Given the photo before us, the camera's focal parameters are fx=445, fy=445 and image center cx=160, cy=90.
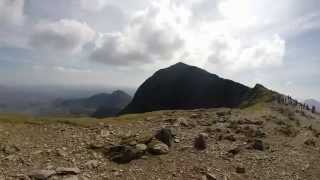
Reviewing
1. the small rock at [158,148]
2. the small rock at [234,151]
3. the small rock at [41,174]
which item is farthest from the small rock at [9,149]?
the small rock at [234,151]

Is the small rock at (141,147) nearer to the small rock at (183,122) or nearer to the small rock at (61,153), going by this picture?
the small rock at (61,153)

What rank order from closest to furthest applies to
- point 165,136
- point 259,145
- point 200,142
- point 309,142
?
point 165,136, point 200,142, point 259,145, point 309,142

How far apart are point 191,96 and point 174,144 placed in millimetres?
154679

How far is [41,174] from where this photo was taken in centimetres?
2619

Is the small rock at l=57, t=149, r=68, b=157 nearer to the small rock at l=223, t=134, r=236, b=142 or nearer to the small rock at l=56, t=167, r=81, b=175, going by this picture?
the small rock at l=56, t=167, r=81, b=175

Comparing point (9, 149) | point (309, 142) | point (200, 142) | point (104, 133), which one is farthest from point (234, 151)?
point (9, 149)

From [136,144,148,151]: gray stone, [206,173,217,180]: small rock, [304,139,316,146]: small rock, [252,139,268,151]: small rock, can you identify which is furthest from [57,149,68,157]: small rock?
[304,139,316,146]: small rock

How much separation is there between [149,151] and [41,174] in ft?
28.2

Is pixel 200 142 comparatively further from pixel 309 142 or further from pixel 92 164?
pixel 309 142

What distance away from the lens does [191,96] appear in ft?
620

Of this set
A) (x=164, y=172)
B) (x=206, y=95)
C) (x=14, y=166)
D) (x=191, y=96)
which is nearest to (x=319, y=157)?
(x=164, y=172)

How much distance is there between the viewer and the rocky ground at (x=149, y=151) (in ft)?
93.0

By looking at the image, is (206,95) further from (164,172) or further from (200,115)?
(164,172)

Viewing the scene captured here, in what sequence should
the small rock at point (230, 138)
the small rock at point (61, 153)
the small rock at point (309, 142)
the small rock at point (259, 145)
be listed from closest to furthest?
the small rock at point (61, 153), the small rock at point (259, 145), the small rock at point (230, 138), the small rock at point (309, 142)
